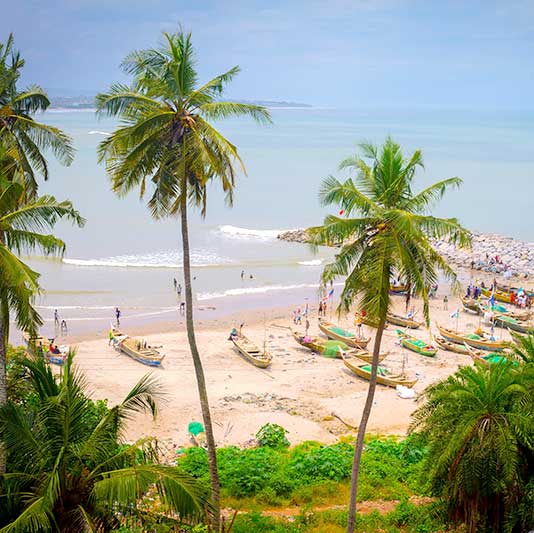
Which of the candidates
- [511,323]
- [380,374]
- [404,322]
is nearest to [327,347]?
[380,374]

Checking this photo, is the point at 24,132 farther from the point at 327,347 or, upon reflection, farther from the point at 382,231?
the point at 327,347

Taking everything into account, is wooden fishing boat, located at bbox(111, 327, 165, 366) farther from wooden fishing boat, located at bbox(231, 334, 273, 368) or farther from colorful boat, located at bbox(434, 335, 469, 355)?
colorful boat, located at bbox(434, 335, 469, 355)

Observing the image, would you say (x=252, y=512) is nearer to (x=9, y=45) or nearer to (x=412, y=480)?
(x=412, y=480)

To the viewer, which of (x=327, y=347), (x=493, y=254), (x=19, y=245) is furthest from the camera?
(x=493, y=254)

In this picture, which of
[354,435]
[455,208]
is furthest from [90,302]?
[455,208]

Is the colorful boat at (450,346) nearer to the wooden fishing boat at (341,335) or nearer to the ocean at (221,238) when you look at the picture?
the wooden fishing boat at (341,335)

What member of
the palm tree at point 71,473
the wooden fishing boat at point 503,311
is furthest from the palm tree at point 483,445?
the wooden fishing boat at point 503,311
